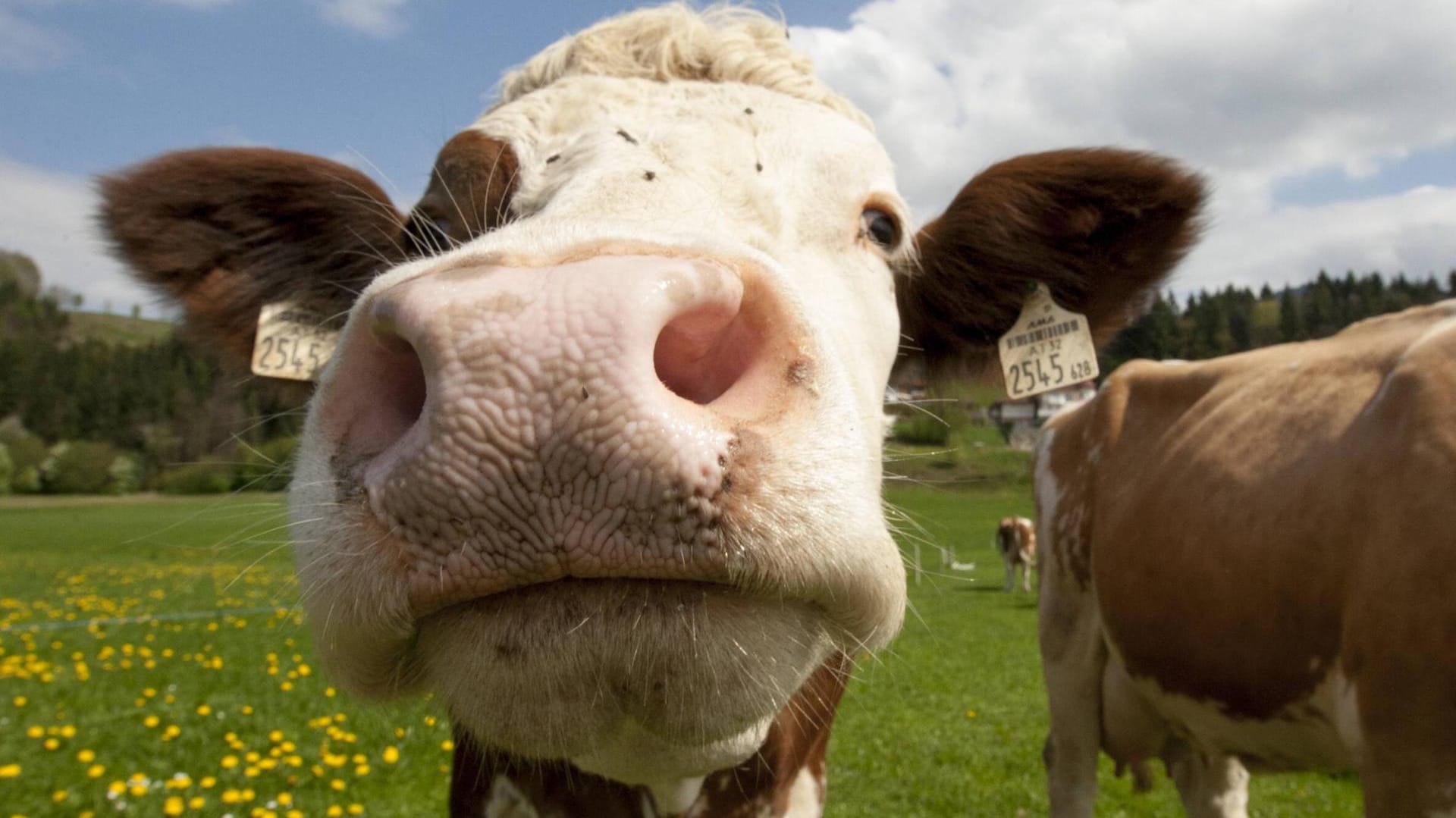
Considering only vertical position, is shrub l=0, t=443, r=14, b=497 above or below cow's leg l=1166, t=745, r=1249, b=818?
below

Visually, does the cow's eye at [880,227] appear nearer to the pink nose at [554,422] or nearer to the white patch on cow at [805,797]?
the pink nose at [554,422]

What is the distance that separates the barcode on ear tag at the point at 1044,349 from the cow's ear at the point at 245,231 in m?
2.16

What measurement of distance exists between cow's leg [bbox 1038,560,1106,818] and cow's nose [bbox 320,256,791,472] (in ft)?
13.4

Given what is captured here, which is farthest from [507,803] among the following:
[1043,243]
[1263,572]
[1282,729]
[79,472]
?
[79,472]

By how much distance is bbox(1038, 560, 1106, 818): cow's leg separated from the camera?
4820 millimetres

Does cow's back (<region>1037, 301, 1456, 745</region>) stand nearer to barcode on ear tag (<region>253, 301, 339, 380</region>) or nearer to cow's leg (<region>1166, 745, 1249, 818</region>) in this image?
cow's leg (<region>1166, 745, 1249, 818</region>)

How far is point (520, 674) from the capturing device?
1277 millimetres

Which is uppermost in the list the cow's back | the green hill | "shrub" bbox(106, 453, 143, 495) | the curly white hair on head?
the green hill

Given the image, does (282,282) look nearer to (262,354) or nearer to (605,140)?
(262,354)

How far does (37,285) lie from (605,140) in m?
169

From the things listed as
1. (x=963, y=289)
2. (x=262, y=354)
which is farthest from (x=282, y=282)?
(x=963, y=289)

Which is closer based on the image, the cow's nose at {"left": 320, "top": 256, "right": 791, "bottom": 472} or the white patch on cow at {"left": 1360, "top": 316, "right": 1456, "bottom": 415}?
the cow's nose at {"left": 320, "top": 256, "right": 791, "bottom": 472}

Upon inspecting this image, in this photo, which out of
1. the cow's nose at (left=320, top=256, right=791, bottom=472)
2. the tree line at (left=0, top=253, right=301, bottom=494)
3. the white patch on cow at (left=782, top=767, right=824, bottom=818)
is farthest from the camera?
the tree line at (left=0, top=253, right=301, bottom=494)

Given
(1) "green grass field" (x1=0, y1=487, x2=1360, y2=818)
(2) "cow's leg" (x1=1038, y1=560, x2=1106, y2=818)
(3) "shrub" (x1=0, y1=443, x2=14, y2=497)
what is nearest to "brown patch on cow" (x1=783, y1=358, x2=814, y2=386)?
(1) "green grass field" (x1=0, y1=487, x2=1360, y2=818)
